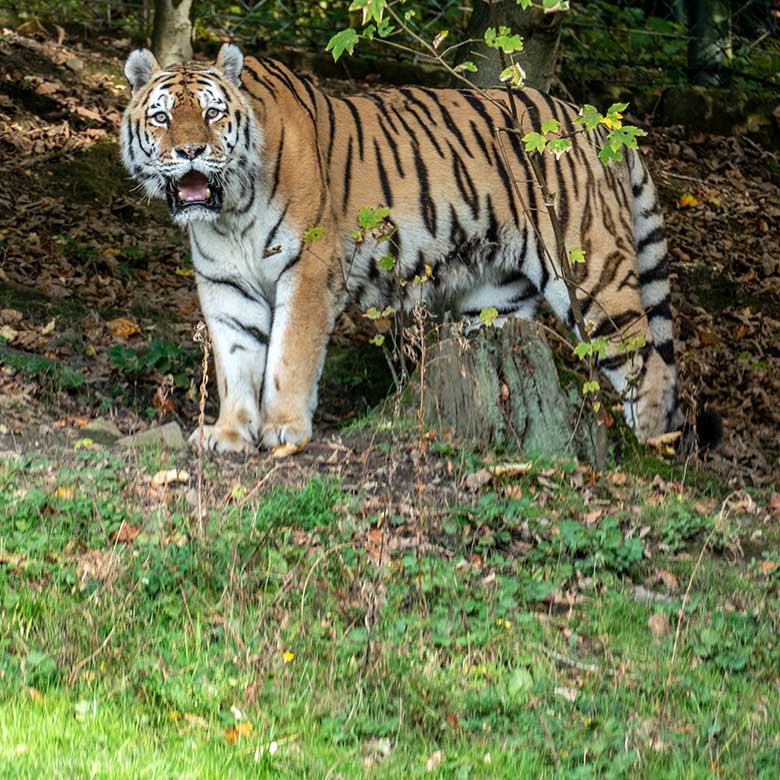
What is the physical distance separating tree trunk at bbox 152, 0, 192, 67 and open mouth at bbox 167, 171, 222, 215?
375 cm

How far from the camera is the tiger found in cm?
671

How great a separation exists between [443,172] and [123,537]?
3.36 m

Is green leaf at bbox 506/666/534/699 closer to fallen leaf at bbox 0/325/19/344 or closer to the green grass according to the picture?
the green grass

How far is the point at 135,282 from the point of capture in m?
9.20

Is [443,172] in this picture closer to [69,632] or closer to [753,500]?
[753,500]

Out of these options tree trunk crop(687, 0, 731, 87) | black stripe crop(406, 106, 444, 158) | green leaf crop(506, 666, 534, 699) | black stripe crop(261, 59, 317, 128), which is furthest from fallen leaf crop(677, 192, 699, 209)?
green leaf crop(506, 666, 534, 699)

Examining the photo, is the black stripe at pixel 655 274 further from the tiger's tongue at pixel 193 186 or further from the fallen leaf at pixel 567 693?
the fallen leaf at pixel 567 693

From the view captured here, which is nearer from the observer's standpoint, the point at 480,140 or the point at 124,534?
the point at 124,534

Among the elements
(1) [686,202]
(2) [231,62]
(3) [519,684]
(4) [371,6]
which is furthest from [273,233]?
(1) [686,202]

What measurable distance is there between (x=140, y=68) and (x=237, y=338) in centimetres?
141

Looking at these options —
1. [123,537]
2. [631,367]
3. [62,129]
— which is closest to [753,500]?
[631,367]

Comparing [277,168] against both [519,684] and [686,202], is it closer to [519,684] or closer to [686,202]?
[519,684]

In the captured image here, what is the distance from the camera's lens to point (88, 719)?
3.80 m

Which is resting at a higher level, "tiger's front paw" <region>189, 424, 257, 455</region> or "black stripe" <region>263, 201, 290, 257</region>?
"black stripe" <region>263, 201, 290, 257</region>
